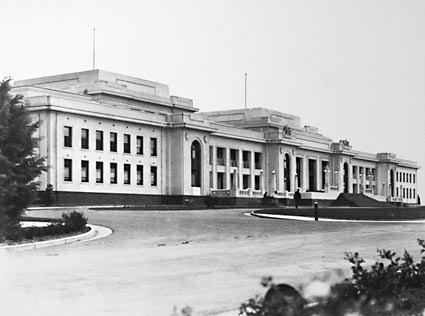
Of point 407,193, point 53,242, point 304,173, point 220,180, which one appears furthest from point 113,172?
point 53,242

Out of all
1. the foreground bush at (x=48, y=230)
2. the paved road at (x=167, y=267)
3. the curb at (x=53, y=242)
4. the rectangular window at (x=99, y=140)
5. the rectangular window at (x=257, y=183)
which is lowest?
the paved road at (x=167, y=267)

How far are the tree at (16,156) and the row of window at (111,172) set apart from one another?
3297 cm

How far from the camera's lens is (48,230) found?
688 inches

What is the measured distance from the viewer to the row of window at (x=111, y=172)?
1927 inches

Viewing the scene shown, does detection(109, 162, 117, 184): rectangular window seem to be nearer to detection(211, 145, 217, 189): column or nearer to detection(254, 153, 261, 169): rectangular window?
detection(211, 145, 217, 189): column

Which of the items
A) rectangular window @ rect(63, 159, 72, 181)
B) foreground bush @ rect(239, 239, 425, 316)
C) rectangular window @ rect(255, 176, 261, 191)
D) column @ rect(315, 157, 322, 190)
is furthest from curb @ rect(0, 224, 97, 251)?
column @ rect(315, 157, 322, 190)

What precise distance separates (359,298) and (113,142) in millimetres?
47490

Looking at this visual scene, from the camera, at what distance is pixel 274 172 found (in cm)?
7175

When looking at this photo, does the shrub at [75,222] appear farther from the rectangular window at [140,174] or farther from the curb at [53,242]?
the rectangular window at [140,174]

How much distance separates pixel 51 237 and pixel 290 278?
848 cm

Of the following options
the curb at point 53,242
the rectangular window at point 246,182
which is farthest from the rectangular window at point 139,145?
the curb at point 53,242

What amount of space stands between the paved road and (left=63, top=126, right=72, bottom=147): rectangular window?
2810 centimetres

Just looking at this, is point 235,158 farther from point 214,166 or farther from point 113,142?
point 113,142

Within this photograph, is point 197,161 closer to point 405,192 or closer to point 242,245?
point 405,192
